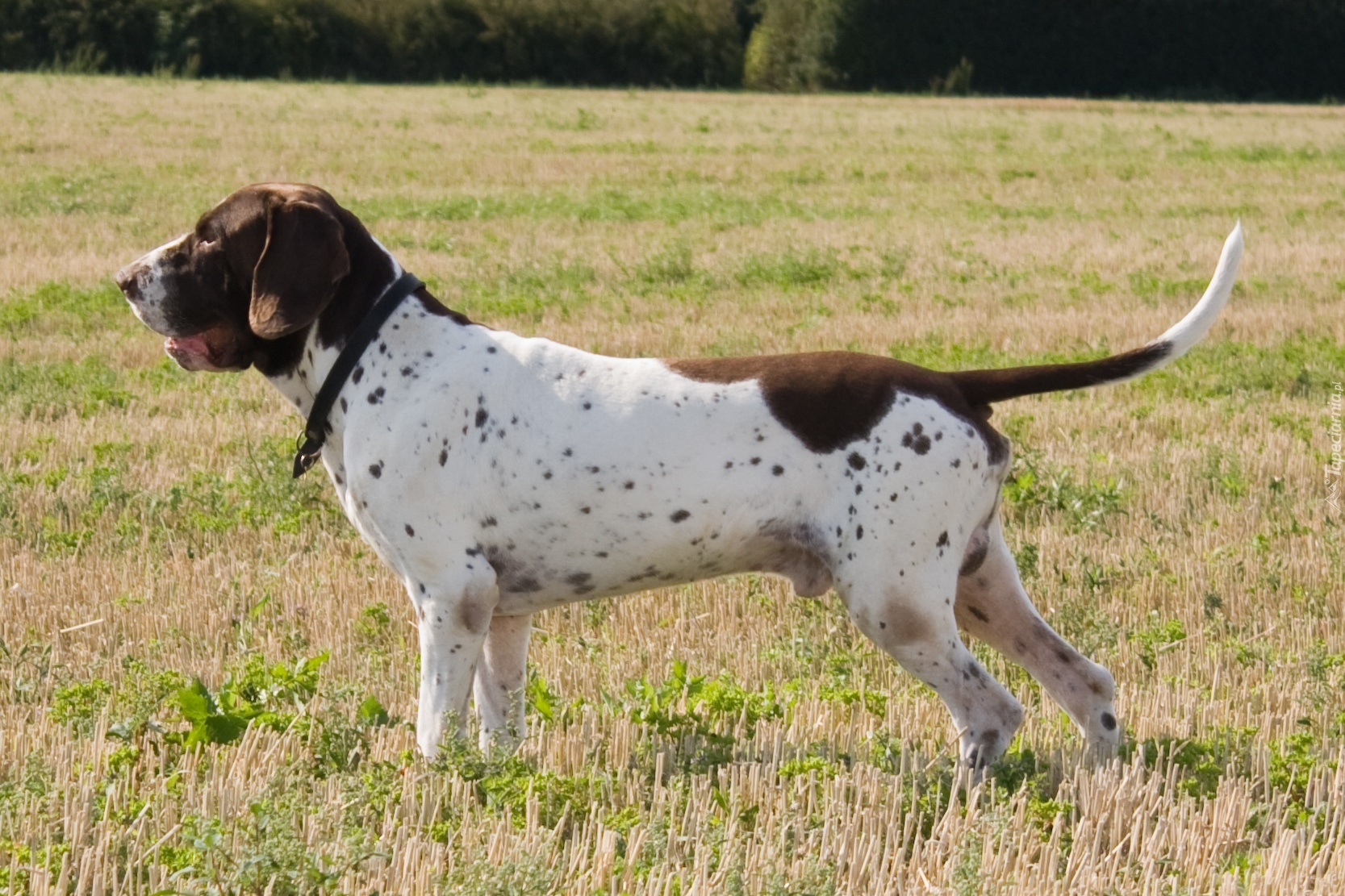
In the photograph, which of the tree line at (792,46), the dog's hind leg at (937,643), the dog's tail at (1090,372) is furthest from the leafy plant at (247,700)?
the tree line at (792,46)

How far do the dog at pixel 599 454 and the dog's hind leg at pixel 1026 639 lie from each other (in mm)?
28

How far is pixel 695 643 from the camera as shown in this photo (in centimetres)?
591

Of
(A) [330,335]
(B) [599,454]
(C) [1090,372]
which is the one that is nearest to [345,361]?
(A) [330,335]

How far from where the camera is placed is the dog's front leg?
444 cm

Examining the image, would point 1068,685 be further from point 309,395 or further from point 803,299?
point 803,299

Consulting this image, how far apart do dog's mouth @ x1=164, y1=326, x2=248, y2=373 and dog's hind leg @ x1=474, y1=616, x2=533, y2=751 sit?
1104 millimetres

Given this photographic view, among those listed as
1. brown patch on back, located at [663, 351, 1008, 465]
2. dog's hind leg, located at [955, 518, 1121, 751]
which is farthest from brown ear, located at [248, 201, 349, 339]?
dog's hind leg, located at [955, 518, 1121, 751]

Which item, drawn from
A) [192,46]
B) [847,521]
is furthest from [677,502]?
[192,46]

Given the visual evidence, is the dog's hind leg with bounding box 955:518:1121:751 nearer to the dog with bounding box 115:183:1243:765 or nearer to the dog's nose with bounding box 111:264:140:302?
the dog with bounding box 115:183:1243:765

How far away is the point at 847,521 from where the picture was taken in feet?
14.6

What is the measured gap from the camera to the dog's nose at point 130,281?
4695 mm

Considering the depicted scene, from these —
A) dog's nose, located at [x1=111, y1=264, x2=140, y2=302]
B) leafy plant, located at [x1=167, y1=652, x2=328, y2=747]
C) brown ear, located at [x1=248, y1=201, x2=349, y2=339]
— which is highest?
brown ear, located at [x1=248, y1=201, x2=349, y2=339]

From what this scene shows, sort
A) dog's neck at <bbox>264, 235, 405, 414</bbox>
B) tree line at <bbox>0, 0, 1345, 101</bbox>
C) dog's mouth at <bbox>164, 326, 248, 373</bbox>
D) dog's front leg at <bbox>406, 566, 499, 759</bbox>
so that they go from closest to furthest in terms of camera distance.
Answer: dog's front leg at <bbox>406, 566, 499, 759</bbox> < dog's neck at <bbox>264, 235, 405, 414</bbox> < dog's mouth at <bbox>164, 326, 248, 373</bbox> < tree line at <bbox>0, 0, 1345, 101</bbox>

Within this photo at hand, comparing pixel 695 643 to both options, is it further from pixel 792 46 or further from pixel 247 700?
pixel 792 46
